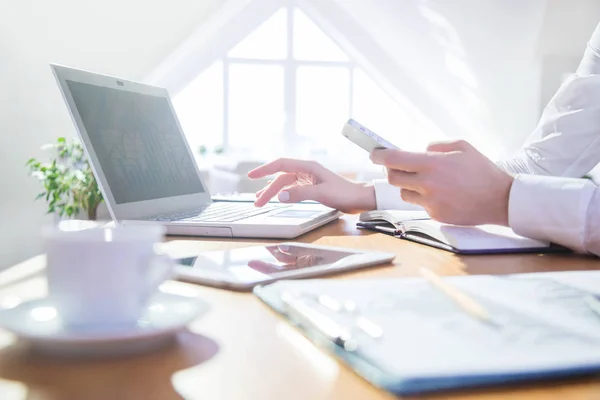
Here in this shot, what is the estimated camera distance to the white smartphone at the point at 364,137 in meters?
0.79

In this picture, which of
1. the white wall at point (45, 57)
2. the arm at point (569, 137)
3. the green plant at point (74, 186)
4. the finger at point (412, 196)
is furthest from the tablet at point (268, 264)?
the white wall at point (45, 57)

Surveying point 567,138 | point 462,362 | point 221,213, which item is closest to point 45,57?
point 221,213

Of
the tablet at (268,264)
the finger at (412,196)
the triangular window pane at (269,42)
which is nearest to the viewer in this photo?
the tablet at (268,264)

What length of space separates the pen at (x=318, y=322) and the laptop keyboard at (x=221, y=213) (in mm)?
482

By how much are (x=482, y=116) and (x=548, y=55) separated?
0.96 meters

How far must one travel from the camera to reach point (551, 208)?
29.5 inches

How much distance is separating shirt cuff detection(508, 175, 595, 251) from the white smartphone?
181 millimetres

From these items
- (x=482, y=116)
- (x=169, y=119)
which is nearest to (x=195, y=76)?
(x=482, y=116)

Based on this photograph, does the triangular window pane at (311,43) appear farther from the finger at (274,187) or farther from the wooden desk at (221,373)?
the wooden desk at (221,373)

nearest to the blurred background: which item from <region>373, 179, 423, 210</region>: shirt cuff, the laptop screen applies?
the laptop screen

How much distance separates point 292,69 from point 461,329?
5.39 metres

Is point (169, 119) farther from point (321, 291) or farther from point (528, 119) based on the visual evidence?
point (528, 119)

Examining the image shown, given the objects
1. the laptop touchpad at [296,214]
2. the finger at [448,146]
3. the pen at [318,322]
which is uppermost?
the finger at [448,146]

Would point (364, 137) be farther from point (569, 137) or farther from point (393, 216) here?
point (569, 137)
